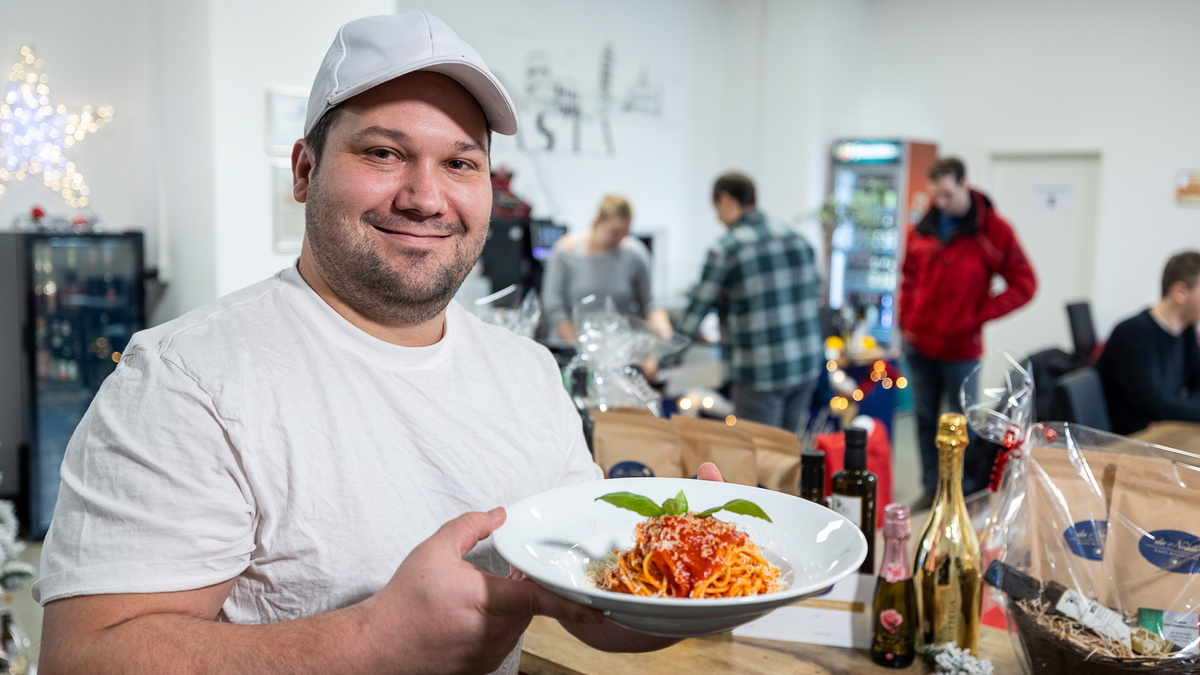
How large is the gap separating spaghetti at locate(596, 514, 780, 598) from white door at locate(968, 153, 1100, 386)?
6.78m

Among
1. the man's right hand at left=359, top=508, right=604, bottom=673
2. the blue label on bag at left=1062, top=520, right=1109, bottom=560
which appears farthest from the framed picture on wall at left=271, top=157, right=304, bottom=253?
the blue label on bag at left=1062, top=520, right=1109, bottom=560

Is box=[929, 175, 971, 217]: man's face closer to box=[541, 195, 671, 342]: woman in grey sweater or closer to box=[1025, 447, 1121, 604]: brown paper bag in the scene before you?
box=[541, 195, 671, 342]: woman in grey sweater

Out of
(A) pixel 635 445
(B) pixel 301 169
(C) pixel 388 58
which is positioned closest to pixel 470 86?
(C) pixel 388 58

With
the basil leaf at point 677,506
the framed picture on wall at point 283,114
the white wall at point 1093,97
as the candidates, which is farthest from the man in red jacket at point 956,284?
the basil leaf at point 677,506

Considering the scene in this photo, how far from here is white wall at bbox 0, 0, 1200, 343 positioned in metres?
3.88

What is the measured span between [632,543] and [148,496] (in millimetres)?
537

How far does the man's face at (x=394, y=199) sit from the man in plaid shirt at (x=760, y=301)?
258cm

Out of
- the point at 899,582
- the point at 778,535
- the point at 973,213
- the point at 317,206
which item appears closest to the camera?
the point at 778,535

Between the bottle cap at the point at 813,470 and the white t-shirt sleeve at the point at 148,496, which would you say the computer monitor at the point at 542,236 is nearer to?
the bottle cap at the point at 813,470

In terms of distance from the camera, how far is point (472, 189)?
1194 mm

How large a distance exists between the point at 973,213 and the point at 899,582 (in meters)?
3.77

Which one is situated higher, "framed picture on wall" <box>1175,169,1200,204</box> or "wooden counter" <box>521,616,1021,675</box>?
"framed picture on wall" <box>1175,169,1200,204</box>

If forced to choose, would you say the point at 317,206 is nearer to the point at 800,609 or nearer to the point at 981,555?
the point at 800,609

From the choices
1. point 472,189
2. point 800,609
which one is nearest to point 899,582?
point 800,609
